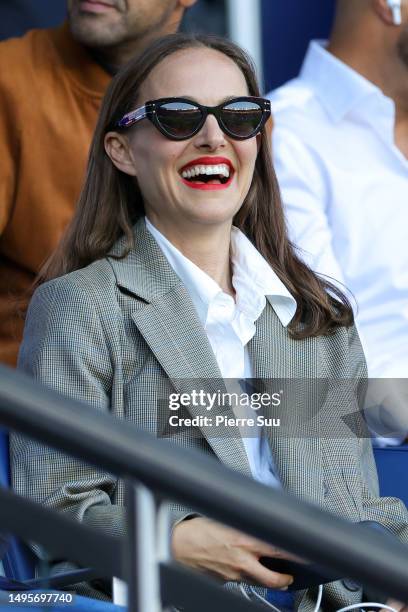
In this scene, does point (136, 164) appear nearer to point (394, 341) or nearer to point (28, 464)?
point (28, 464)

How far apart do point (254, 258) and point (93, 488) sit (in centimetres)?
67

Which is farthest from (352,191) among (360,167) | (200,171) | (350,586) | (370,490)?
(350,586)

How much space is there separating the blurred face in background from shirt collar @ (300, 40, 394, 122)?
51 centimetres

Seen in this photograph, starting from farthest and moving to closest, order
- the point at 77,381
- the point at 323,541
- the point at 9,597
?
the point at 77,381 → the point at 9,597 → the point at 323,541

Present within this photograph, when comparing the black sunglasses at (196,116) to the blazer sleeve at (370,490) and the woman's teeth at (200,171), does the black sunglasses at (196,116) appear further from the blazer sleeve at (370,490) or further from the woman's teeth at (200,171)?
the blazer sleeve at (370,490)

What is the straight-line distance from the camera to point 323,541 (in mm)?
1170

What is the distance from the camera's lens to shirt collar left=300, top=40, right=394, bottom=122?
3.57 m

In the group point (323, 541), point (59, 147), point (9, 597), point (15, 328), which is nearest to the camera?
point (323, 541)

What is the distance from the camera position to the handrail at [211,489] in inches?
46.1

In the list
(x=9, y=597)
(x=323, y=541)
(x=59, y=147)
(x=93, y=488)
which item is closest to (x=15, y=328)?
(x=59, y=147)

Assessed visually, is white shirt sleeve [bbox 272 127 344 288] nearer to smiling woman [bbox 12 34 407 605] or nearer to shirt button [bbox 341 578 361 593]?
smiling woman [bbox 12 34 407 605]

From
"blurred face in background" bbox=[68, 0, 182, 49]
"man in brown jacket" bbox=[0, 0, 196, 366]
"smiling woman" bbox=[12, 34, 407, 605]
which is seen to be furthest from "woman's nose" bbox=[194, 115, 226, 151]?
A: "blurred face in background" bbox=[68, 0, 182, 49]

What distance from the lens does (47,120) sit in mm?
3268

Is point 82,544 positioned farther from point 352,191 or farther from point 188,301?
point 352,191
